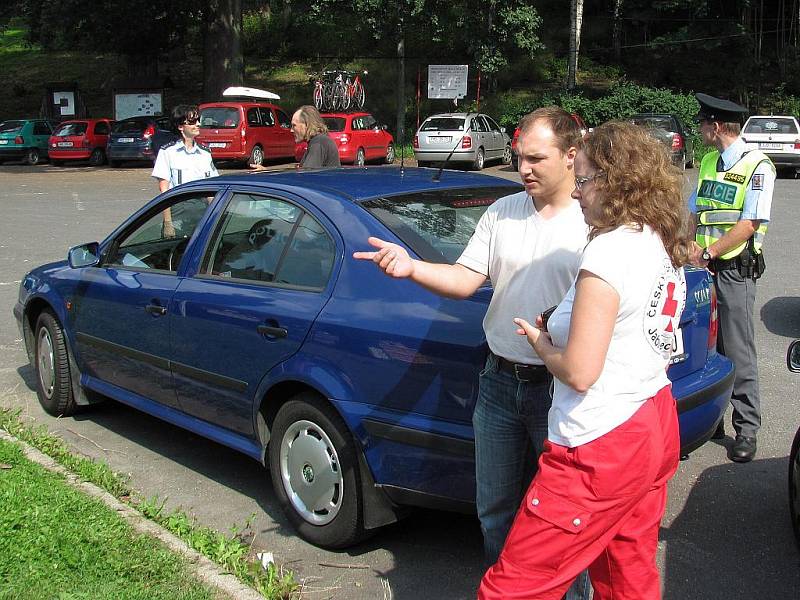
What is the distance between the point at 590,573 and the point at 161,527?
2.05 meters

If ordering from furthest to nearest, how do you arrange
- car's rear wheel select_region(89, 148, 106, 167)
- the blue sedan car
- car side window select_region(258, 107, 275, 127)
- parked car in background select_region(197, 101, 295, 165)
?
car's rear wheel select_region(89, 148, 106, 167) → car side window select_region(258, 107, 275, 127) → parked car in background select_region(197, 101, 295, 165) → the blue sedan car

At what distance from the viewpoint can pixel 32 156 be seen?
100ft

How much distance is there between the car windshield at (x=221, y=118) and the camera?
25547 millimetres

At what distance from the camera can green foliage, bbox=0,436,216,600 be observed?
3406mm

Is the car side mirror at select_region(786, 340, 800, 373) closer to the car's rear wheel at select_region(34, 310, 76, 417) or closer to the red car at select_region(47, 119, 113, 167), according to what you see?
the car's rear wheel at select_region(34, 310, 76, 417)

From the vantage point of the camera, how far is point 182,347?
15.0 ft

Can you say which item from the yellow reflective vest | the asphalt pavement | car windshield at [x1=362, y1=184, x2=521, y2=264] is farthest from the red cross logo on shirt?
the yellow reflective vest

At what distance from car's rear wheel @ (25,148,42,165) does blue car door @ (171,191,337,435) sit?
93.6 ft

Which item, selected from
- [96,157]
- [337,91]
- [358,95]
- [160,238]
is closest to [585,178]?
[160,238]

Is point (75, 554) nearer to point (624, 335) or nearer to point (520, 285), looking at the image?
point (520, 285)

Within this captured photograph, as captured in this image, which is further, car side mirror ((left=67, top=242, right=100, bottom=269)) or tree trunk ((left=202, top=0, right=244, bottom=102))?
tree trunk ((left=202, top=0, right=244, bottom=102))

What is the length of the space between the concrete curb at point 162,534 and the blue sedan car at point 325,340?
0.52 m

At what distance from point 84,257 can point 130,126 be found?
2397cm

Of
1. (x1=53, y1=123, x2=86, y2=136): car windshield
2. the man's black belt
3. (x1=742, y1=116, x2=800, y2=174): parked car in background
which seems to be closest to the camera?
the man's black belt
